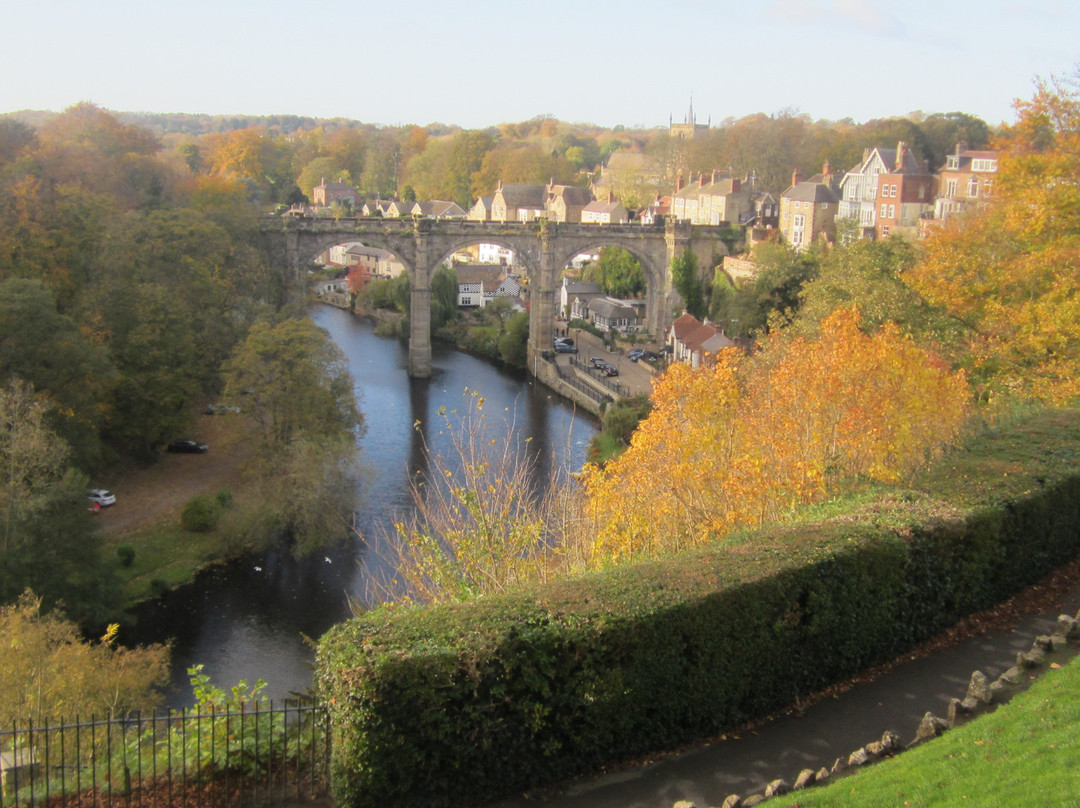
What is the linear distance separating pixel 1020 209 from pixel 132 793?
1580 cm

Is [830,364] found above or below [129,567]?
above

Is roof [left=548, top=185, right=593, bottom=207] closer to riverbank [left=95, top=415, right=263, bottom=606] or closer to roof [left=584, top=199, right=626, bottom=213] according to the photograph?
roof [left=584, top=199, right=626, bottom=213]

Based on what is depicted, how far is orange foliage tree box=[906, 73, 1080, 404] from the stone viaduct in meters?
24.7

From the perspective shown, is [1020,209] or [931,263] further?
[931,263]

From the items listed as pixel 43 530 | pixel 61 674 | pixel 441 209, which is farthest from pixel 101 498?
pixel 441 209

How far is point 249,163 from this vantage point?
249ft

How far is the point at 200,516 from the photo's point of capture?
23.9 meters

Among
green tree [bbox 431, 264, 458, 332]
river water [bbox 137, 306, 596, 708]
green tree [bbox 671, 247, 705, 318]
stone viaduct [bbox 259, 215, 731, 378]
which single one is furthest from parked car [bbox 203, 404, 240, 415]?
green tree [bbox 671, 247, 705, 318]

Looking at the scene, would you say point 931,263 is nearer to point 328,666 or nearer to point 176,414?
point 328,666

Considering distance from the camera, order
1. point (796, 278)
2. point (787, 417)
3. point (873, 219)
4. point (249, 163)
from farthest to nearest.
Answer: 1. point (249, 163)
2. point (873, 219)
3. point (796, 278)
4. point (787, 417)

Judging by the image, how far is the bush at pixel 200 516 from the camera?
2389cm

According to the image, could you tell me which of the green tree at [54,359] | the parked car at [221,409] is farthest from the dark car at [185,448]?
the green tree at [54,359]

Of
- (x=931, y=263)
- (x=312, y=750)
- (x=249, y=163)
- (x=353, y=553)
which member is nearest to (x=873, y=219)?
(x=931, y=263)

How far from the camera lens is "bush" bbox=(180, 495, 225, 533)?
23.9 meters
